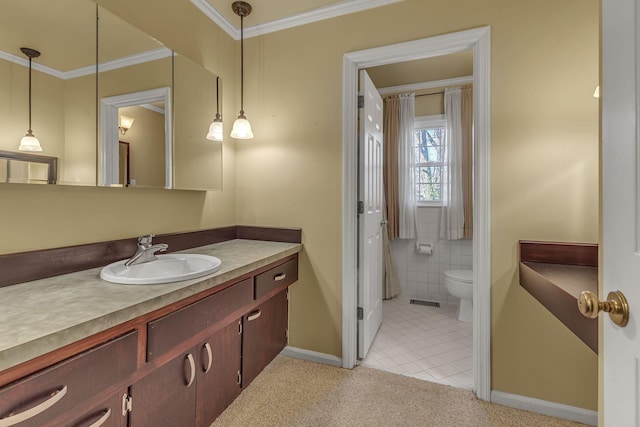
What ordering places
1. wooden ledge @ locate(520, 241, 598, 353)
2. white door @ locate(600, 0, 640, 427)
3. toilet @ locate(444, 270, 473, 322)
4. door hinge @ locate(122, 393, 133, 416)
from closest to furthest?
white door @ locate(600, 0, 640, 427), door hinge @ locate(122, 393, 133, 416), wooden ledge @ locate(520, 241, 598, 353), toilet @ locate(444, 270, 473, 322)

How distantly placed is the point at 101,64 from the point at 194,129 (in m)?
0.61

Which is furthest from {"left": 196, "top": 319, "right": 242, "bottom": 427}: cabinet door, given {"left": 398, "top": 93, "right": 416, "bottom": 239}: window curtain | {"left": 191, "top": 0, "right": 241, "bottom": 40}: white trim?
{"left": 398, "top": 93, "right": 416, "bottom": 239}: window curtain

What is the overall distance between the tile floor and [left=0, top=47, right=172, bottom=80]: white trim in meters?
2.29

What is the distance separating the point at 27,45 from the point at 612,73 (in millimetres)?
1831

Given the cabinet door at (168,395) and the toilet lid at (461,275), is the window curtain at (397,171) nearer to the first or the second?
the toilet lid at (461,275)

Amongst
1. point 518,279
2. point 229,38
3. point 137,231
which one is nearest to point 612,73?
point 518,279

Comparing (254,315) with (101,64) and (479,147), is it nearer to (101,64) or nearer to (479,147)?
(101,64)

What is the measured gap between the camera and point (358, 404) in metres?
1.74

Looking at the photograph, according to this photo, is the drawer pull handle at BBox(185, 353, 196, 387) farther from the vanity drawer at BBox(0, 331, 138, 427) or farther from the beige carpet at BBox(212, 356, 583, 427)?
the beige carpet at BBox(212, 356, 583, 427)

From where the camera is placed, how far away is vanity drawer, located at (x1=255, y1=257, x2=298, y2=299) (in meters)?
1.65

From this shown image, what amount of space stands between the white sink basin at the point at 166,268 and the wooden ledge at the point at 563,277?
1.38 meters

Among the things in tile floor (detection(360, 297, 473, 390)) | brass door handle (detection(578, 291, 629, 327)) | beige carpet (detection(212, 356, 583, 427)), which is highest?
brass door handle (detection(578, 291, 629, 327))

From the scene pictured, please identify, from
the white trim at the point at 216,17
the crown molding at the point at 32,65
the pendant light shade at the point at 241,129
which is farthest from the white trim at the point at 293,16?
the crown molding at the point at 32,65

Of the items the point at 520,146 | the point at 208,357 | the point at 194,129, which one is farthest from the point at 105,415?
the point at 520,146
